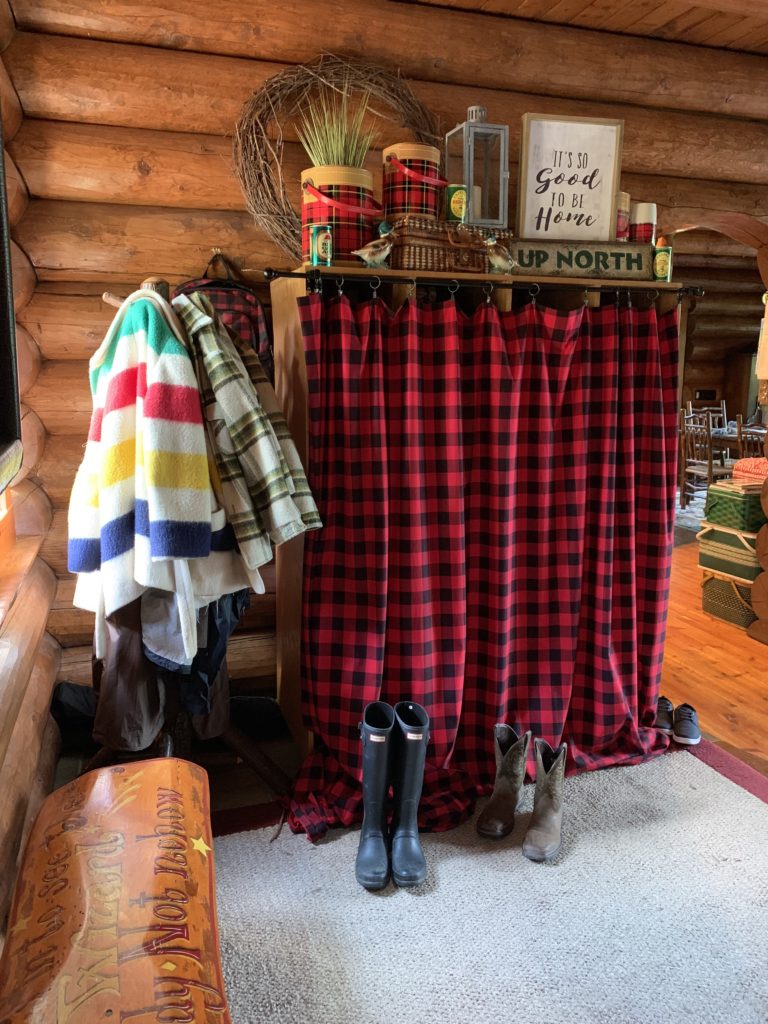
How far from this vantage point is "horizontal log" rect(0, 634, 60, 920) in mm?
1590

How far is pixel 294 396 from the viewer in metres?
2.18

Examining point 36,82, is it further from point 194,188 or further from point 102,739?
point 102,739

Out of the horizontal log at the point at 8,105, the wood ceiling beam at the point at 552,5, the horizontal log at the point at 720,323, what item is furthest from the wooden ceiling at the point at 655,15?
the horizontal log at the point at 720,323

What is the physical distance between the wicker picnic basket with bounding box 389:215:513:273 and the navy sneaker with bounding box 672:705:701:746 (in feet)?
5.35

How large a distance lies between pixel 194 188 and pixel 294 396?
72 cm

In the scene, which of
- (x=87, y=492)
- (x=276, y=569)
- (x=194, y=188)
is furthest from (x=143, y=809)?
(x=194, y=188)

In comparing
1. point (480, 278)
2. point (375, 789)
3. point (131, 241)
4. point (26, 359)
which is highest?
point (131, 241)

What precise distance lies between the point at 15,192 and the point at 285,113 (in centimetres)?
83

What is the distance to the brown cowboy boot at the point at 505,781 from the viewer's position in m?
2.08

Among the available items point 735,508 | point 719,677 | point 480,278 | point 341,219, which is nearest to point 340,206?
point 341,219

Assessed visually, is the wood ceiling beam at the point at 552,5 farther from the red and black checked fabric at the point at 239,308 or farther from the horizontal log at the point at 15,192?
the horizontal log at the point at 15,192

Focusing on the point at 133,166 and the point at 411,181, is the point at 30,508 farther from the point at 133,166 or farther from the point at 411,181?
the point at 411,181

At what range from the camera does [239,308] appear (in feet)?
7.51

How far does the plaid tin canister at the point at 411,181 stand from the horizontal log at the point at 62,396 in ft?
3.55
